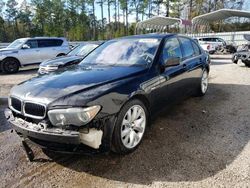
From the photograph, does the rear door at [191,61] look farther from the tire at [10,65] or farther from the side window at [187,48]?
the tire at [10,65]

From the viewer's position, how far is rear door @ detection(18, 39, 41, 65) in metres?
13.1

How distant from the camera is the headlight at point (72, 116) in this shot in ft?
9.90

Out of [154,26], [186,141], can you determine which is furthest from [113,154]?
[154,26]

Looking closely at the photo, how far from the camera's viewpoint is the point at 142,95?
12.6ft

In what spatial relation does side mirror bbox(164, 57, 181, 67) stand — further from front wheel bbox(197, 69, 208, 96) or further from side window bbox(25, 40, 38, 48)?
side window bbox(25, 40, 38, 48)

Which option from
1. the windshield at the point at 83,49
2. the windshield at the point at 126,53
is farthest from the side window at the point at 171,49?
the windshield at the point at 83,49

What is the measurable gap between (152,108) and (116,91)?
946 mm

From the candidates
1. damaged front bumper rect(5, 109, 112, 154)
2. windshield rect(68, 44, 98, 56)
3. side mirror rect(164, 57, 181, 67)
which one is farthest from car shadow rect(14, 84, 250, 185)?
windshield rect(68, 44, 98, 56)

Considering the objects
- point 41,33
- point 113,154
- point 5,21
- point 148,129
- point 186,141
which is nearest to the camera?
point 113,154

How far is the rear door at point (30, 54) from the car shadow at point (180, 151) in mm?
9768

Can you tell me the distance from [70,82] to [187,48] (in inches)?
117

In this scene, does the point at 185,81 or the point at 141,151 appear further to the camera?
the point at 185,81

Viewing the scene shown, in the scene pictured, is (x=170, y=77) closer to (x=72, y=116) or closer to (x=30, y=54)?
(x=72, y=116)

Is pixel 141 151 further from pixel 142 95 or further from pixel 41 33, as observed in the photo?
pixel 41 33
